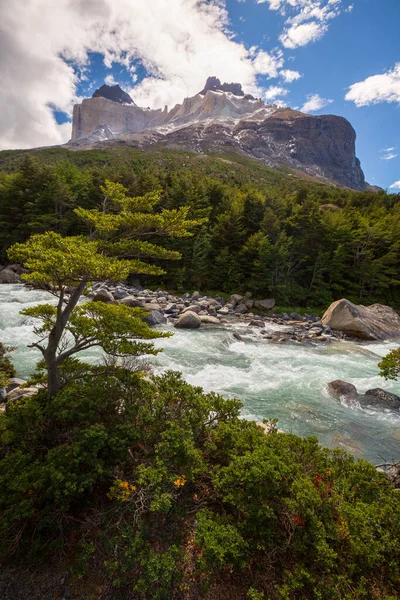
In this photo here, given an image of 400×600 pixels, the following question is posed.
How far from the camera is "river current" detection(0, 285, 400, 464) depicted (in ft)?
27.0

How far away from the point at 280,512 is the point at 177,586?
152cm

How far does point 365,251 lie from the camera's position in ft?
89.7

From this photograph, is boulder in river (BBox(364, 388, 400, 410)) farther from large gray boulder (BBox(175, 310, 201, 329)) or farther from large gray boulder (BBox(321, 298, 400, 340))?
large gray boulder (BBox(175, 310, 201, 329))

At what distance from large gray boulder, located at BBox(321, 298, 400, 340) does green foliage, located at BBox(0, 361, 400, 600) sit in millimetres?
16813

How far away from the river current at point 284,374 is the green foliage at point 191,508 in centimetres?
442

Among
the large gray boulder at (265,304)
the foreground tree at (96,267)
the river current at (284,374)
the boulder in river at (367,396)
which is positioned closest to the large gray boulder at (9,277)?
the river current at (284,374)

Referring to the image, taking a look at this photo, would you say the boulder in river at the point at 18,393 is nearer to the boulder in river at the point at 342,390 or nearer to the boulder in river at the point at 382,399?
the boulder in river at the point at 342,390

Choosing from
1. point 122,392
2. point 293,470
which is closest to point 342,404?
point 293,470

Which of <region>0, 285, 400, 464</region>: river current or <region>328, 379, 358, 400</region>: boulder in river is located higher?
<region>328, 379, 358, 400</region>: boulder in river

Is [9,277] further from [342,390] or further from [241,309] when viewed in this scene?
[342,390]

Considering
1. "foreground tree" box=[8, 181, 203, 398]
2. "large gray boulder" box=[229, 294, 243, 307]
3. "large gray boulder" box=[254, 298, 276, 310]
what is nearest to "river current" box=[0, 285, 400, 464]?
"foreground tree" box=[8, 181, 203, 398]

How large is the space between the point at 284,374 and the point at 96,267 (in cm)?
1053

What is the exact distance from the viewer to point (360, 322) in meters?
18.8

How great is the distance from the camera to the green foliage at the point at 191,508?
3096 mm
